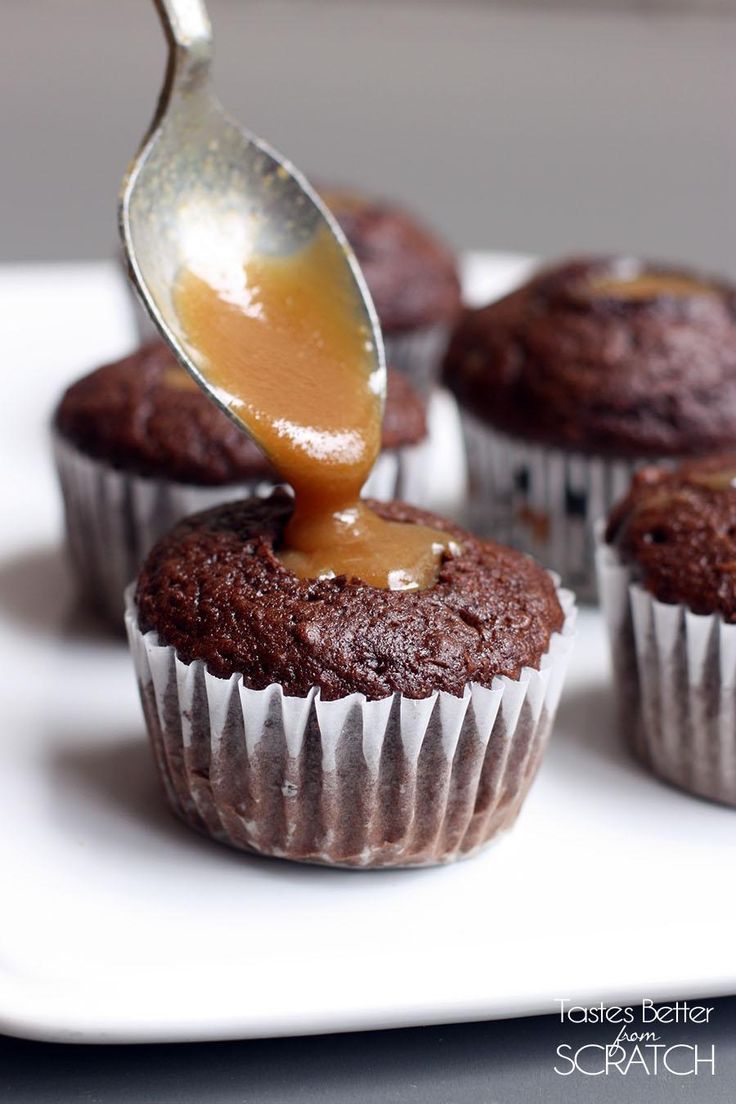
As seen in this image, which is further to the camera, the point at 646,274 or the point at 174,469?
the point at 646,274

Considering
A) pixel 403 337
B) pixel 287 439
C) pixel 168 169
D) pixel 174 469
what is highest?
pixel 168 169

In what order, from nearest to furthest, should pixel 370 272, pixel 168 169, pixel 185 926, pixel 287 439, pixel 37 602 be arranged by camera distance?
pixel 185 926, pixel 287 439, pixel 168 169, pixel 37 602, pixel 370 272

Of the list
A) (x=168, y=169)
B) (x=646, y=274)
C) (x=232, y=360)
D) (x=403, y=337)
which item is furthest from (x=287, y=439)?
(x=403, y=337)

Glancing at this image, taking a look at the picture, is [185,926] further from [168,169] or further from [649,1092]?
[168,169]

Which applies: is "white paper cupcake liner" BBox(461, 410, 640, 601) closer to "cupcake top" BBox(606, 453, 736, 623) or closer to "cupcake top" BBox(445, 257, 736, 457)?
"cupcake top" BBox(445, 257, 736, 457)

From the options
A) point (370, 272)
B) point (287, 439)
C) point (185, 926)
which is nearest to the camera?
point (185, 926)

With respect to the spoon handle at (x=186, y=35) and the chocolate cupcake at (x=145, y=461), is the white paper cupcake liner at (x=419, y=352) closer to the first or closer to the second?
the chocolate cupcake at (x=145, y=461)

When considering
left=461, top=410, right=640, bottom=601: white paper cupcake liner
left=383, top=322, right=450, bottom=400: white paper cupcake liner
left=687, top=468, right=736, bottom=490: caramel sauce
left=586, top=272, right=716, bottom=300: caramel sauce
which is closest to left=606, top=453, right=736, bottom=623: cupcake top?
left=687, top=468, right=736, bottom=490: caramel sauce

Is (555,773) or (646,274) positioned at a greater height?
(646,274)
